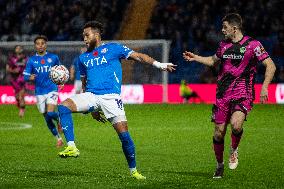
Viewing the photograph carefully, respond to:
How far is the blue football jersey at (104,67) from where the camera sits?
34.9ft

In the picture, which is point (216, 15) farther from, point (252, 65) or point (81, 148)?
point (252, 65)

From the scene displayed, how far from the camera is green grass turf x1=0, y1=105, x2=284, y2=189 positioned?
10.3 meters

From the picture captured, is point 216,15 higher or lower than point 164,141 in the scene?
higher

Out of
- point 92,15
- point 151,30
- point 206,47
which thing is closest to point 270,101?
point 206,47

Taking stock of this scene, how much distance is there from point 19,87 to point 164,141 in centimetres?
1265

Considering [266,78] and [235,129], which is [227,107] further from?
[266,78]

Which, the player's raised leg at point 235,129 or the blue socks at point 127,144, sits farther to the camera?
the player's raised leg at point 235,129

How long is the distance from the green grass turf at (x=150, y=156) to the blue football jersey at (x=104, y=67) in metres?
1.25

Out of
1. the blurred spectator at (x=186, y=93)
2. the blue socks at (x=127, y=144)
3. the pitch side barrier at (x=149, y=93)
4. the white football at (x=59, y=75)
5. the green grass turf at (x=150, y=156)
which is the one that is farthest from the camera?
the pitch side barrier at (x=149, y=93)

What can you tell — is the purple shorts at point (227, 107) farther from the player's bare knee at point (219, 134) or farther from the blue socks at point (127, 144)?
the blue socks at point (127, 144)

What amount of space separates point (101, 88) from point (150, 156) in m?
3.41

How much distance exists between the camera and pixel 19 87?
1115 inches

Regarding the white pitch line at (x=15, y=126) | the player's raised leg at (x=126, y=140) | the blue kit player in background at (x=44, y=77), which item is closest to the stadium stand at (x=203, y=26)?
the white pitch line at (x=15, y=126)

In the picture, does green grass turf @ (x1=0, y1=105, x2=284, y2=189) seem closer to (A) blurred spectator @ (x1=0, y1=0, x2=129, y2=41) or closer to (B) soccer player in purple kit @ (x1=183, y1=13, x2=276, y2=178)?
(B) soccer player in purple kit @ (x1=183, y1=13, x2=276, y2=178)
